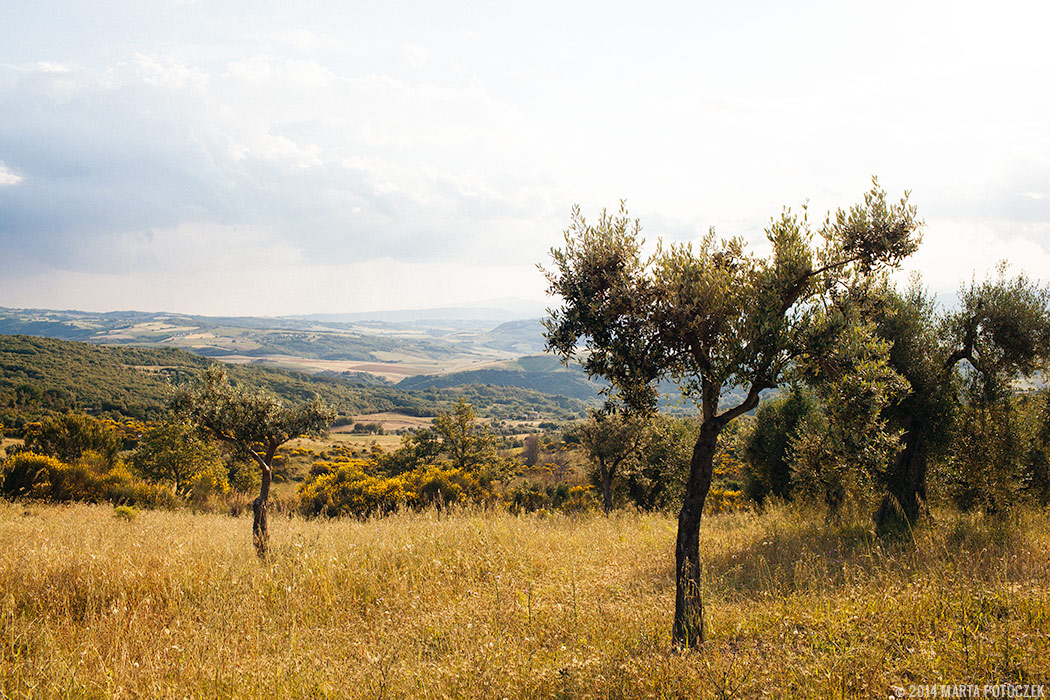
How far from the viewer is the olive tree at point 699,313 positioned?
6570mm

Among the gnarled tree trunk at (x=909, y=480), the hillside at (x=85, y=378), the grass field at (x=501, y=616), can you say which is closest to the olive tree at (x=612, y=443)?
the gnarled tree trunk at (x=909, y=480)

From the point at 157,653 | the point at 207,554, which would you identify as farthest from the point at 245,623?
the point at 207,554

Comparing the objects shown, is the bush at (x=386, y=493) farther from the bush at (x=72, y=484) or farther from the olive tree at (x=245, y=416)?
the olive tree at (x=245, y=416)

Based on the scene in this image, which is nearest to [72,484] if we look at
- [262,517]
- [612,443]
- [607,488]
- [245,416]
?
[245,416]

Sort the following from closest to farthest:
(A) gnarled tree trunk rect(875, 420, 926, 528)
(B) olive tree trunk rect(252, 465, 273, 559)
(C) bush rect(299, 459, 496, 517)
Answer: (B) olive tree trunk rect(252, 465, 273, 559) < (A) gnarled tree trunk rect(875, 420, 926, 528) < (C) bush rect(299, 459, 496, 517)

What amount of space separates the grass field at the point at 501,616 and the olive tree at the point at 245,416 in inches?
106

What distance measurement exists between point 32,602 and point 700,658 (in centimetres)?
1067

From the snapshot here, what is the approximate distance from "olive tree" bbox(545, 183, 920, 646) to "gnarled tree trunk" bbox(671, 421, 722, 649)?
15 mm

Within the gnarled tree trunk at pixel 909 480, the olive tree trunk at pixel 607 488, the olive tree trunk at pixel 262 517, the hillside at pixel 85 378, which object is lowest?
the hillside at pixel 85 378

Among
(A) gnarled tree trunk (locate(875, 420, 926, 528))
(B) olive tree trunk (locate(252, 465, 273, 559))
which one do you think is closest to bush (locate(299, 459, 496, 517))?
(B) olive tree trunk (locate(252, 465, 273, 559))

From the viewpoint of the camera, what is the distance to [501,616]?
24.2 feet

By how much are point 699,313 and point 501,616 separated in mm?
5661

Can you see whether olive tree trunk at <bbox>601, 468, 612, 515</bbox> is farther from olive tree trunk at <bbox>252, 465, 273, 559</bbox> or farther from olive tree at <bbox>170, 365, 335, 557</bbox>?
olive tree trunk at <bbox>252, 465, 273, 559</bbox>

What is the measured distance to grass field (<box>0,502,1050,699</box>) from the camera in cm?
521
